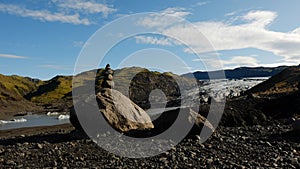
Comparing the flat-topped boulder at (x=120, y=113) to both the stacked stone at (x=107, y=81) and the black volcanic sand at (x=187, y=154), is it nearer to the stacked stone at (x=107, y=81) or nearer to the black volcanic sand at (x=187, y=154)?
the black volcanic sand at (x=187, y=154)

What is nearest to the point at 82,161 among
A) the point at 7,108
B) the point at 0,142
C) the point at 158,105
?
the point at 0,142

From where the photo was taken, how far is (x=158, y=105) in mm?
101125

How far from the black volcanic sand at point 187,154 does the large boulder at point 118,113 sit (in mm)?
2370

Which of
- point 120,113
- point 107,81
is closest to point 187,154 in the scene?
point 120,113

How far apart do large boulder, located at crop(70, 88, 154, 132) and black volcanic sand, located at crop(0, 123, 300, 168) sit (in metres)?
2.37

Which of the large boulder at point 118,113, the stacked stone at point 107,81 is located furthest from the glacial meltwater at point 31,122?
the large boulder at point 118,113

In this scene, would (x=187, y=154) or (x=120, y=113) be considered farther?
(x=120, y=113)

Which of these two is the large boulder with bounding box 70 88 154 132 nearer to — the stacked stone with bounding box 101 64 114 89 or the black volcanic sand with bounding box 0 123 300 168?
the black volcanic sand with bounding box 0 123 300 168

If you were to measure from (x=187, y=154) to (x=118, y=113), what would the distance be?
8.38m

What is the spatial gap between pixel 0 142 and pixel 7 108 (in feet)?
388

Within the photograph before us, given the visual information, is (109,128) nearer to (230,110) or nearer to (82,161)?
(82,161)

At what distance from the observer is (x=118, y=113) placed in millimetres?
25422

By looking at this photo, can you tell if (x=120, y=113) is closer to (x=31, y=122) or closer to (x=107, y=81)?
(x=107, y=81)

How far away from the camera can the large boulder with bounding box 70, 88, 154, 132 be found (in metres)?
25.2
